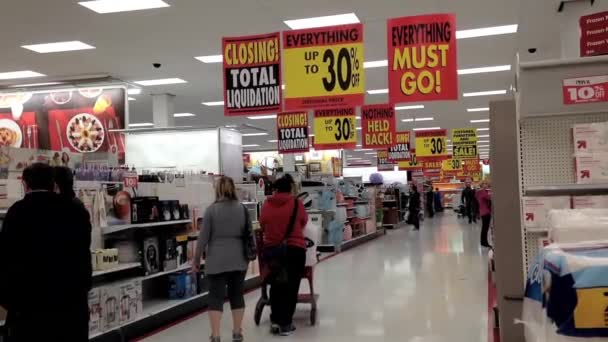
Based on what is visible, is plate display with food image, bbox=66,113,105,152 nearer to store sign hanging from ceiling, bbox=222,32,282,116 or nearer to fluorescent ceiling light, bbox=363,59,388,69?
store sign hanging from ceiling, bbox=222,32,282,116

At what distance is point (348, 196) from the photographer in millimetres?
18203

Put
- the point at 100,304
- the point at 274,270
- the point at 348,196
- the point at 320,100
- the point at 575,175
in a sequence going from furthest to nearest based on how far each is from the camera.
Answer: the point at 348,196 < the point at 320,100 < the point at 274,270 < the point at 100,304 < the point at 575,175

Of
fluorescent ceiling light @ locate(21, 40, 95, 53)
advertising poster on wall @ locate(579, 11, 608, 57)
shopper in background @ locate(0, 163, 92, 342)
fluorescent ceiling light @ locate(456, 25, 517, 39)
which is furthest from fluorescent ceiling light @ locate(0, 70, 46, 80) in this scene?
advertising poster on wall @ locate(579, 11, 608, 57)

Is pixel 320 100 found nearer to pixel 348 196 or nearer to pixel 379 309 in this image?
pixel 379 309

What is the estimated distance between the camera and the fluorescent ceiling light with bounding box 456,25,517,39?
32.2ft

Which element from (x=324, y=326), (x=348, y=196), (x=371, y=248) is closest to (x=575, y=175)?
(x=324, y=326)

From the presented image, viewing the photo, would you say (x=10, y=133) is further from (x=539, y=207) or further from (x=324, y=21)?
(x=539, y=207)

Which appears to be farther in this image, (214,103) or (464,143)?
(464,143)

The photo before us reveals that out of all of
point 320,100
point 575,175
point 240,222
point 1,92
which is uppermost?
point 1,92

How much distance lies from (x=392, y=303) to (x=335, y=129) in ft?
21.2

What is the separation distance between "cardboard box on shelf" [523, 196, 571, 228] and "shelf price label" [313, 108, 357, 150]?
33.3ft

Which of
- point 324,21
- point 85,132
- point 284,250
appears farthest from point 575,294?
point 85,132

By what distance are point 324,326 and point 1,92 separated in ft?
31.8

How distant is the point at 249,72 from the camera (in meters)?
8.33
